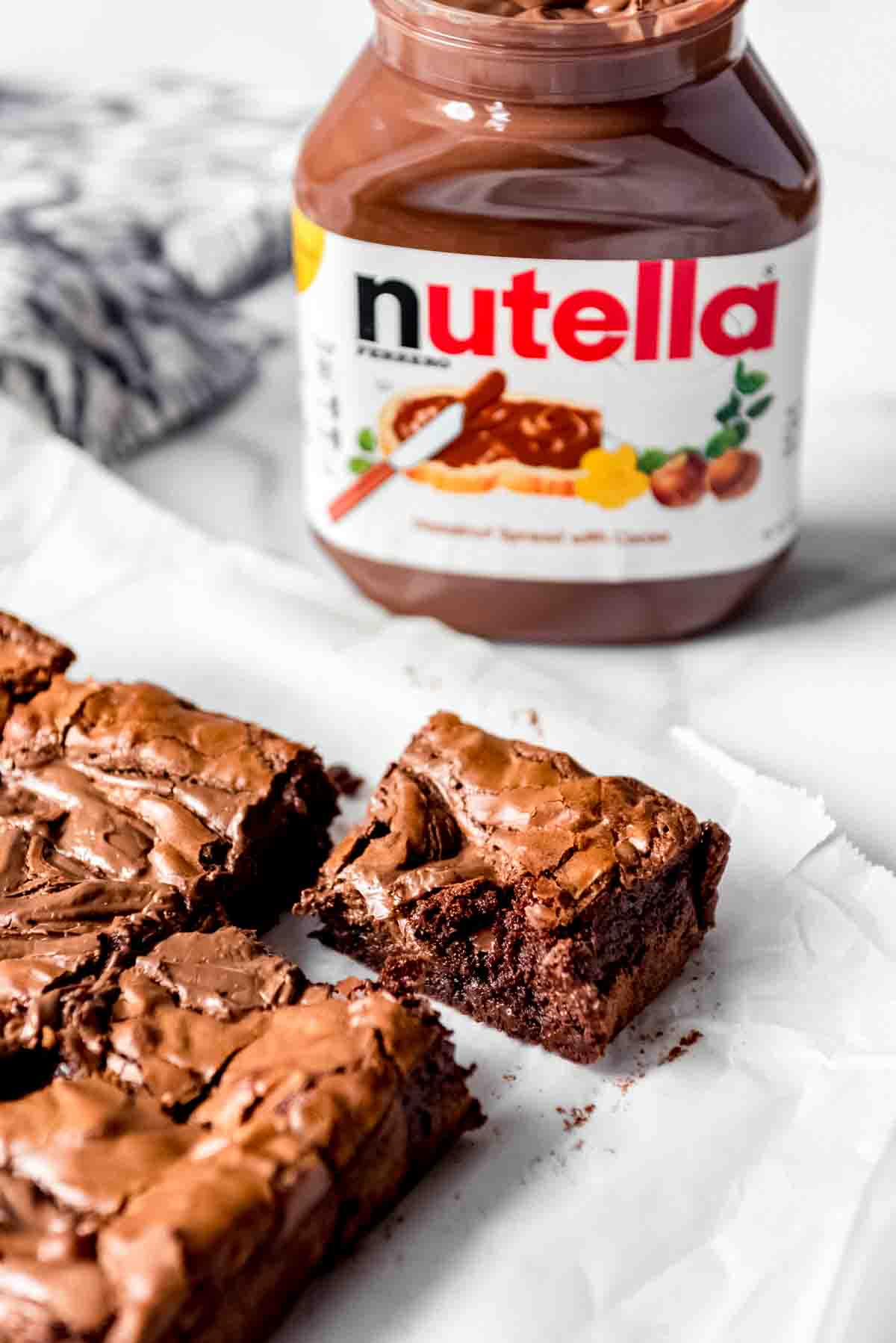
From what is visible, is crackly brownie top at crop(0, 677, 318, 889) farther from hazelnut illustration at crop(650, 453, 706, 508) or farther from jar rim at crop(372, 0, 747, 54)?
jar rim at crop(372, 0, 747, 54)

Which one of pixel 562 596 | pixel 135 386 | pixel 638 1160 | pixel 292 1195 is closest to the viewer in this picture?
pixel 292 1195

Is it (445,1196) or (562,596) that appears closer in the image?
(445,1196)

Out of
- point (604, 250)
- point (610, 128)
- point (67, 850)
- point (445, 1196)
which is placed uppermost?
point (610, 128)

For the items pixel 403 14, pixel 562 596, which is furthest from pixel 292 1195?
pixel 403 14

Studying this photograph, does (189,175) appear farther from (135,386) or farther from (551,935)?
(551,935)

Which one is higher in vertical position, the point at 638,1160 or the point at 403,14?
the point at 403,14

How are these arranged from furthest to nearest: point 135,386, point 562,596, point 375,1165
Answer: point 135,386
point 562,596
point 375,1165

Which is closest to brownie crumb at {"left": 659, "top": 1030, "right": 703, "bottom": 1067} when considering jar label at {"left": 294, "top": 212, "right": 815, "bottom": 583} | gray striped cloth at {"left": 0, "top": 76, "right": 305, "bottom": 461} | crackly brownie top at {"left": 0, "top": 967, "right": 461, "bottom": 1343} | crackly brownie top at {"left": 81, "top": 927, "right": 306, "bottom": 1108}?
crackly brownie top at {"left": 0, "top": 967, "right": 461, "bottom": 1343}
